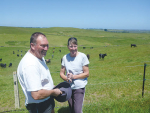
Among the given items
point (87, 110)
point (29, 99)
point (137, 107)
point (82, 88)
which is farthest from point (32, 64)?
point (137, 107)

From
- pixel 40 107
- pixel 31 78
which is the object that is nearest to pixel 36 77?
pixel 31 78

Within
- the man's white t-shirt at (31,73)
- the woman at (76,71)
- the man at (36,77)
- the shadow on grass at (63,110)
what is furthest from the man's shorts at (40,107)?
the shadow on grass at (63,110)

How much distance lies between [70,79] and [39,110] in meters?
1.11

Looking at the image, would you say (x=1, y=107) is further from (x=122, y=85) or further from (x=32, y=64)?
(x=122, y=85)

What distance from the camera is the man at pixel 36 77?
2.36 meters

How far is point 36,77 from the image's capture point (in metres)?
2.38

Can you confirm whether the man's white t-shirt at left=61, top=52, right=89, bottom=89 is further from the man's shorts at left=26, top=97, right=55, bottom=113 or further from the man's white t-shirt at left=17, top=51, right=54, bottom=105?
the man's white t-shirt at left=17, top=51, right=54, bottom=105

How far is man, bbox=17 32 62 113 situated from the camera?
2361 mm

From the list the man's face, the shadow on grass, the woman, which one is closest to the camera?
the man's face

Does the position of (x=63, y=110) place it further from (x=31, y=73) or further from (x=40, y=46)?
(x=40, y=46)

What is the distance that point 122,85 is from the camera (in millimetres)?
8828

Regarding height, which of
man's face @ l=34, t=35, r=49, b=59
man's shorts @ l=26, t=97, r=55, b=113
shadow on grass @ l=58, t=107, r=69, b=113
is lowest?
shadow on grass @ l=58, t=107, r=69, b=113

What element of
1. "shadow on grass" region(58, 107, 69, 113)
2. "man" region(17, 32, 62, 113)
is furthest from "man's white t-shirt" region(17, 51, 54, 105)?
"shadow on grass" region(58, 107, 69, 113)

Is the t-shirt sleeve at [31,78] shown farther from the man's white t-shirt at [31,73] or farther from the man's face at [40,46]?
the man's face at [40,46]
